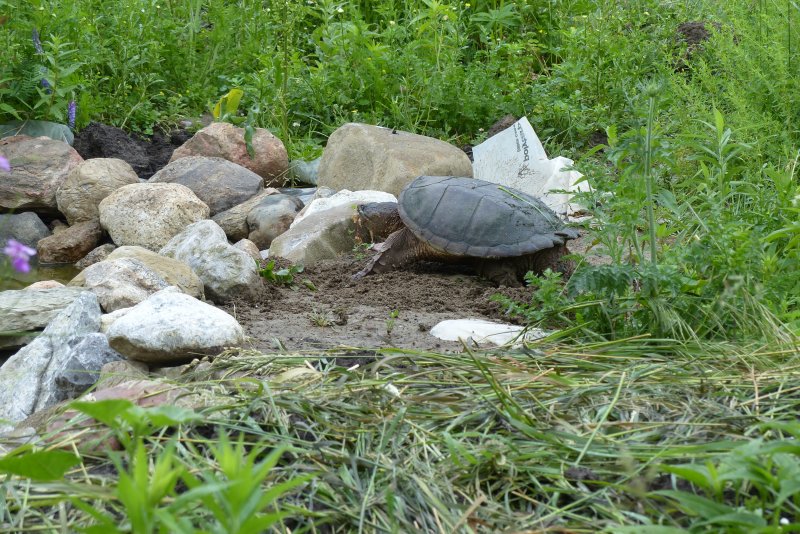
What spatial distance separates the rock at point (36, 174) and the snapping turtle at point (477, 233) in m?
3.06

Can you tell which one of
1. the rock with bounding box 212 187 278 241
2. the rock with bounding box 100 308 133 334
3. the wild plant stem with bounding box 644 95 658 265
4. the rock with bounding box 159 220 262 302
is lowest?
the rock with bounding box 212 187 278 241

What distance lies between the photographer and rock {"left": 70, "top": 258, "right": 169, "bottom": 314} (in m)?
4.06

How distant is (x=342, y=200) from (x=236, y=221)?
2.84 feet

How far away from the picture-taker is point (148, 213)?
19.9ft

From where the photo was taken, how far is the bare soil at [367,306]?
3.51 meters

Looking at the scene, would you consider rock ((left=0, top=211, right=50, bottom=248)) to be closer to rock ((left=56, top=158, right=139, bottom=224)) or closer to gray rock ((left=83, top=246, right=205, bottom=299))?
rock ((left=56, top=158, right=139, bottom=224))

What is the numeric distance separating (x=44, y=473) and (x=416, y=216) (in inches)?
138

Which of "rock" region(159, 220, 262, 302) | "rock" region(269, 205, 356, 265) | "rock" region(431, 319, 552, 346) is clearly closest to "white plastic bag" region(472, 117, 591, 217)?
Answer: "rock" region(269, 205, 356, 265)

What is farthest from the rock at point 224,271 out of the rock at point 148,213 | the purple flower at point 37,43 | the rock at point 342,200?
the purple flower at point 37,43

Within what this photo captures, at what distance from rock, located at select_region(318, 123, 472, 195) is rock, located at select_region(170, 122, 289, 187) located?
61 cm

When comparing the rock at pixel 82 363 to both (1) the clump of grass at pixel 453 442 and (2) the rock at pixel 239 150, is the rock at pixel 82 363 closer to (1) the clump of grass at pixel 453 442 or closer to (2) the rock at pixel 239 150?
(1) the clump of grass at pixel 453 442

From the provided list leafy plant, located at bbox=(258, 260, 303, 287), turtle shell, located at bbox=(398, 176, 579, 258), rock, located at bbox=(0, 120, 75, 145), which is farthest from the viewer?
rock, located at bbox=(0, 120, 75, 145)

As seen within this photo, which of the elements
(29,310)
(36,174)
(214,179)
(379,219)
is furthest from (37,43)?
(29,310)

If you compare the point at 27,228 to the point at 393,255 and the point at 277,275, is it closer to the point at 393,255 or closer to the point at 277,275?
the point at 277,275
